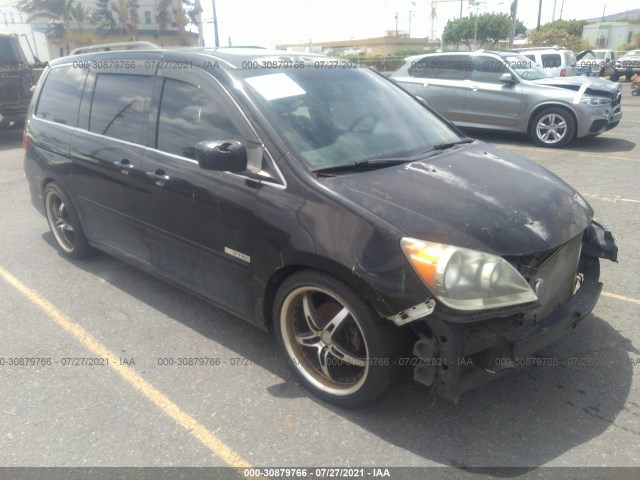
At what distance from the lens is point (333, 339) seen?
2.79m

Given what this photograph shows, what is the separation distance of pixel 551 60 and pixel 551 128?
7.94 metres

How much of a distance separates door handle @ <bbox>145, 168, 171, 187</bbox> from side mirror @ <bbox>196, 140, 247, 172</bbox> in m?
0.62

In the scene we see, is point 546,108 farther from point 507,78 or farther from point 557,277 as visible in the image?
point 557,277

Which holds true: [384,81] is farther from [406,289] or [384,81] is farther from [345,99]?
[406,289]

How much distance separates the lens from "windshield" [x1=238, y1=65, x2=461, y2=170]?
3057mm

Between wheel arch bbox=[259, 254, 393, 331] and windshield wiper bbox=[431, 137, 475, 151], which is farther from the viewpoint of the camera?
windshield wiper bbox=[431, 137, 475, 151]

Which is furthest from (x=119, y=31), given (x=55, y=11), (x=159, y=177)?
(x=159, y=177)

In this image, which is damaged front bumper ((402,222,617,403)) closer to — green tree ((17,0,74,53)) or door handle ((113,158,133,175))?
door handle ((113,158,133,175))

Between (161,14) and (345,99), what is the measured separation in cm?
6198

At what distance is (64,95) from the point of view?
184 inches

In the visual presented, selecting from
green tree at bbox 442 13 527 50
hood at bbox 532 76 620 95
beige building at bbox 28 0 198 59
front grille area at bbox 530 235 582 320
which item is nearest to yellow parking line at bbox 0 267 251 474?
front grille area at bbox 530 235 582 320

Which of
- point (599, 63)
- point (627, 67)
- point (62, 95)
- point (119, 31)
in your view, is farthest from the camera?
point (119, 31)

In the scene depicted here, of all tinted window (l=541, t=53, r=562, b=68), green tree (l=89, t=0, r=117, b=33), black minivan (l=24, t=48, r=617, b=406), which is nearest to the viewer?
black minivan (l=24, t=48, r=617, b=406)

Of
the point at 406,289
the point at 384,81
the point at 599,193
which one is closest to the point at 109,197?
the point at 384,81
